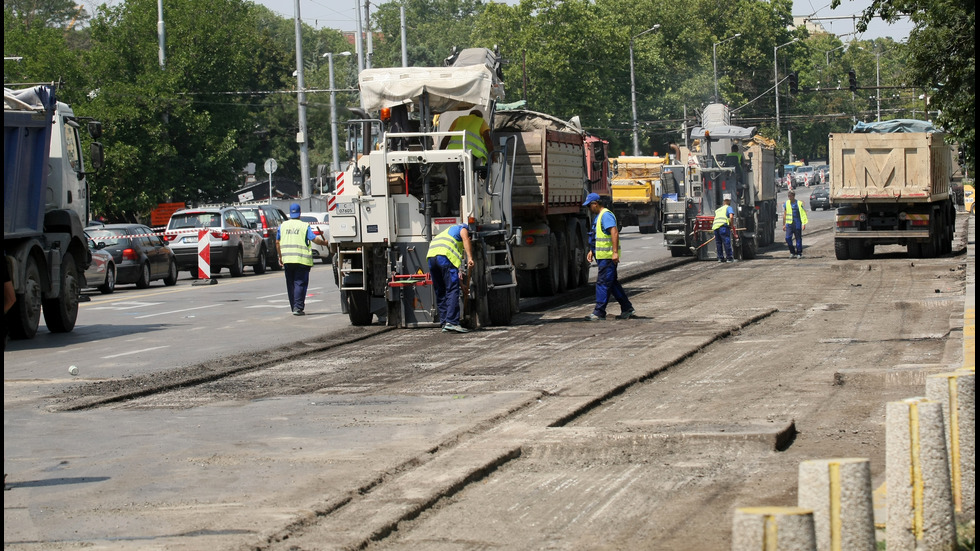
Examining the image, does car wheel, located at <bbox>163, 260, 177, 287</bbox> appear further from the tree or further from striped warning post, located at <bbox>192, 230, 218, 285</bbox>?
the tree

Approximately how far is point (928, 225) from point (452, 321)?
16.1 meters

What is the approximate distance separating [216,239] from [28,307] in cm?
1436

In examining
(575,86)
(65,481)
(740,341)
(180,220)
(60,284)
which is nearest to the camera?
(65,481)

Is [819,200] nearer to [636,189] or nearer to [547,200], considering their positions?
[636,189]

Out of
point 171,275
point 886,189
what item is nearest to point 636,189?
point 886,189

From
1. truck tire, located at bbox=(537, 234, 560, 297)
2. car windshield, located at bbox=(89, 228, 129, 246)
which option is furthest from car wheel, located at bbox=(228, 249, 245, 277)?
truck tire, located at bbox=(537, 234, 560, 297)

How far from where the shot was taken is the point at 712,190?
1299 inches

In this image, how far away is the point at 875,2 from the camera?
70.7ft

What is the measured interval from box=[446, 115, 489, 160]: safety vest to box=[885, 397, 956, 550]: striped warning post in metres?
11.9

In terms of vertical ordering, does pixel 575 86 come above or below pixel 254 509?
above

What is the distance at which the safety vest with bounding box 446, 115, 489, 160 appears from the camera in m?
17.1

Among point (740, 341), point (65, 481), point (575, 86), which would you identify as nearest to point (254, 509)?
point (65, 481)

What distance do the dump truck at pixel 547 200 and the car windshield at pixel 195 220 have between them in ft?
36.7

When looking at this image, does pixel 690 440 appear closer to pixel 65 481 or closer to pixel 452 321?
pixel 65 481
